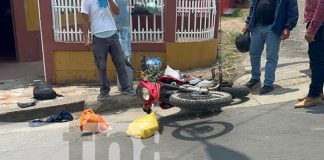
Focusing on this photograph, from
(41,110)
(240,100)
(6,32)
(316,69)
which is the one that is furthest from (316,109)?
(6,32)

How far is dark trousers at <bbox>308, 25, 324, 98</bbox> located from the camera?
5008mm

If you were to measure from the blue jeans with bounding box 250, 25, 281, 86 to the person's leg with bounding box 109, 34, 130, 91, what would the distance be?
192 centimetres

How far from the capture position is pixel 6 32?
12.2m

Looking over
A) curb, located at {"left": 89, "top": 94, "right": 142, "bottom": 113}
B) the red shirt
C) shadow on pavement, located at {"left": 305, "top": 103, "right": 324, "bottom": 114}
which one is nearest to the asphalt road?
shadow on pavement, located at {"left": 305, "top": 103, "right": 324, "bottom": 114}

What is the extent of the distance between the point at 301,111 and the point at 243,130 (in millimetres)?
918

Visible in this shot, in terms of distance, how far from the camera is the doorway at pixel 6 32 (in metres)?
11.1

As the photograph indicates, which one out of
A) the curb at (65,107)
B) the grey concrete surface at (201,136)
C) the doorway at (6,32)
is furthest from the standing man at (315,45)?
the doorway at (6,32)

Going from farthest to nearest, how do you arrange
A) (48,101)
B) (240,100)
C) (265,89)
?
1. (48,101)
2. (265,89)
3. (240,100)

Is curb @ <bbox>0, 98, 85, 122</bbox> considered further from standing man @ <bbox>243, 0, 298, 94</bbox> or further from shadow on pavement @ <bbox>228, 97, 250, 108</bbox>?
standing man @ <bbox>243, 0, 298, 94</bbox>

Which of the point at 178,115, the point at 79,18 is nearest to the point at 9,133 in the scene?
the point at 178,115

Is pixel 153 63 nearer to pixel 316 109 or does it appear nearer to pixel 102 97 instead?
pixel 102 97

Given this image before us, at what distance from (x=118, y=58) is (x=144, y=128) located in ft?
5.30

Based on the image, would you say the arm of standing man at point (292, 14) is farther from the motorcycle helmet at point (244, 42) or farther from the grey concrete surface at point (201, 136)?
the grey concrete surface at point (201, 136)

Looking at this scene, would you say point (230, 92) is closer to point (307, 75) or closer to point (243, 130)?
point (243, 130)
